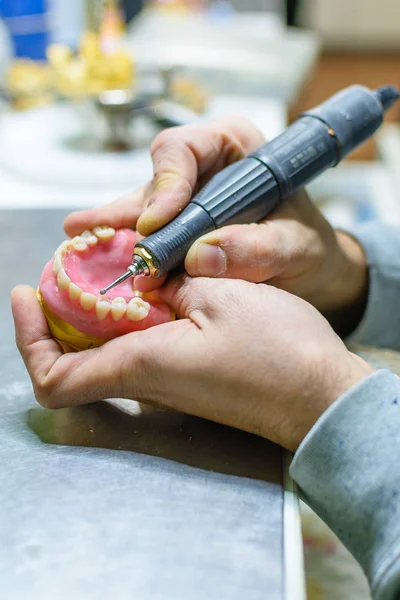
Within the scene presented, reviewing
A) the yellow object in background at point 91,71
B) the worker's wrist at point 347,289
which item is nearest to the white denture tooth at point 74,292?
the worker's wrist at point 347,289

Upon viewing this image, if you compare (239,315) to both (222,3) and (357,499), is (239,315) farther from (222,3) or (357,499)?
(222,3)

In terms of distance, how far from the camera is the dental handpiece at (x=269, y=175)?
52 cm

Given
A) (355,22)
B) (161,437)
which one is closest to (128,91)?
(161,437)

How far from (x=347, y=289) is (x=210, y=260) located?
226 millimetres

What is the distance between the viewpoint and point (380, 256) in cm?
71

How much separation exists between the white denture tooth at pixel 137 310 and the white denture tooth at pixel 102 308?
2 centimetres

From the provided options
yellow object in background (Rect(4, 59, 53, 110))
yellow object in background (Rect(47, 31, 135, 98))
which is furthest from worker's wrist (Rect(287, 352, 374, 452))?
yellow object in background (Rect(4, 59, 53, 110))

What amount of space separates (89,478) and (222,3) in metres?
2.86

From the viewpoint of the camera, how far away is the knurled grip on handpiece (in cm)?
53

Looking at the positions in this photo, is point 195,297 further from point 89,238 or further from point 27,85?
point 27,85

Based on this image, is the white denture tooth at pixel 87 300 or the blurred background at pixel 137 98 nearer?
the white denture tooth at pixel 87 300

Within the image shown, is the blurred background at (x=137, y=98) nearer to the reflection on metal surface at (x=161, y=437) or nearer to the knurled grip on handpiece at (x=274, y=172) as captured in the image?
the reflection on metal surface at (x=161, y=437)

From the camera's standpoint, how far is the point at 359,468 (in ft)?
1.40

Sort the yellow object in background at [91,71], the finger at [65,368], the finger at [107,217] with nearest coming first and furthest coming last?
the finger at [65,368], the finger at [107,217], the yellow object in background at [91,71]
